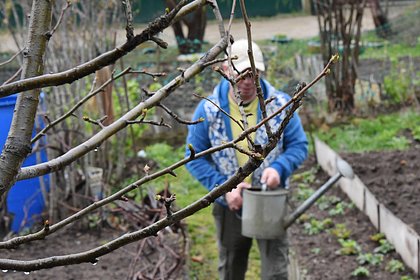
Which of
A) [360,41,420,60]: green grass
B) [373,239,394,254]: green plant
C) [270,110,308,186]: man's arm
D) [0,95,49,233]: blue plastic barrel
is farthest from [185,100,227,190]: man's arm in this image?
[360,41,420,60]: green grass

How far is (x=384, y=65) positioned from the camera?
12258 millimetres

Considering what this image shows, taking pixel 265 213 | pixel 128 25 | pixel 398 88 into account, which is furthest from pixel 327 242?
pixel 128 25

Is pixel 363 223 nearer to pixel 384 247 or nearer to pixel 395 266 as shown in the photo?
pixel 384 247

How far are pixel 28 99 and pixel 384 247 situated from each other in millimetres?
3925

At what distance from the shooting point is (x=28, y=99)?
177 cm

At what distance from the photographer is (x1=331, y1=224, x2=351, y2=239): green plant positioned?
19.0ft

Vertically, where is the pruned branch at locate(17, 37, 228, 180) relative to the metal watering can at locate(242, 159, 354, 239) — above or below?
above

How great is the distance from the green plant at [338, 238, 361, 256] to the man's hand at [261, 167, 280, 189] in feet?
3.89

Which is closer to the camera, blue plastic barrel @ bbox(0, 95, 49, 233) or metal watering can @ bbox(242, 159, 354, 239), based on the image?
metal watering can @ bbox(242, 159, 354, 239)

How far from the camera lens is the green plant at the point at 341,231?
19.0 feet

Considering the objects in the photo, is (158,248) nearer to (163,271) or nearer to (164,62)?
(163,271)

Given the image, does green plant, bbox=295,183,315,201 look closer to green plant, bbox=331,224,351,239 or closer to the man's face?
green plant, bbox=331,224,351,239

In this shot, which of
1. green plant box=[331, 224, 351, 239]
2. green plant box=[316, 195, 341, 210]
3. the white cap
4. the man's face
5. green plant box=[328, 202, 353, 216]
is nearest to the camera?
the white cap

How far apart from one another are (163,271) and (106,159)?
7.71 ft
